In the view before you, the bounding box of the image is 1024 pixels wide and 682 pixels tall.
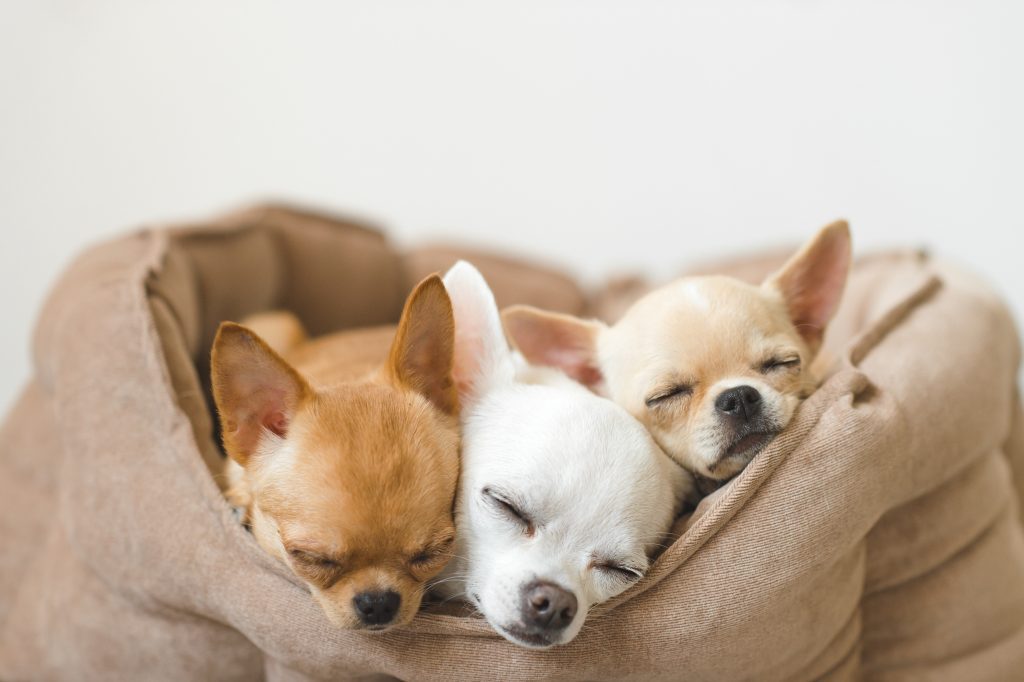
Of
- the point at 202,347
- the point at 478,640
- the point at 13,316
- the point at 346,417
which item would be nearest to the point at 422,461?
the point at 346,417

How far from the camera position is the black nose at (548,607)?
1.07 meters

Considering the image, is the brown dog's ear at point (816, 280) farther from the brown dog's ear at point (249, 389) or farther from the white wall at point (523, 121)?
the white wall at point (523, 121)

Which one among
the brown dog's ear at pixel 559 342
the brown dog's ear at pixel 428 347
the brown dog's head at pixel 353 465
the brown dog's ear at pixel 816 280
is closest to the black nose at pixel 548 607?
the brown dog's head at pixel 353 465

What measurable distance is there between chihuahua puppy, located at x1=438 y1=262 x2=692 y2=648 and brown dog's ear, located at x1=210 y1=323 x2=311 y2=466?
286 millimetres

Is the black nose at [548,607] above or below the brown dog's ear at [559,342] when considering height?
below

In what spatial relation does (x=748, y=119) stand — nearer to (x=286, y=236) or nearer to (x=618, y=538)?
(x=286, y=236)

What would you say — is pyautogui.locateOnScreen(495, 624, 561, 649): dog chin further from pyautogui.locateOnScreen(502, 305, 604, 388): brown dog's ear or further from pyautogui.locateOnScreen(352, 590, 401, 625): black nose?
pyautogui.locateOnScreen(502, 305, 604, 388): brown dog's ear

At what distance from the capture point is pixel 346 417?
1.13 m

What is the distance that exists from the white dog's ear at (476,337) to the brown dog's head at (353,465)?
0.38 ft

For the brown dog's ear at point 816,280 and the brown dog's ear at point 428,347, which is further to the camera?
the brown dog's ear at point 816,280

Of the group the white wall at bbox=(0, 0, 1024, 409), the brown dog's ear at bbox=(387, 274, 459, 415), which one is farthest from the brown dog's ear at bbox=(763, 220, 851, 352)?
the white wall at bbox=(0, 0, 1024, 409)

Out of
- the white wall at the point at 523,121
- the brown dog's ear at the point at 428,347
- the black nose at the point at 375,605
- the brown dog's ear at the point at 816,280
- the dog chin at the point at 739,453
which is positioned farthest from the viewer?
the white wall at the point at 523,121

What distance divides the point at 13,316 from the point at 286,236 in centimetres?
137

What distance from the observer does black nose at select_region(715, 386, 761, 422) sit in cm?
125
